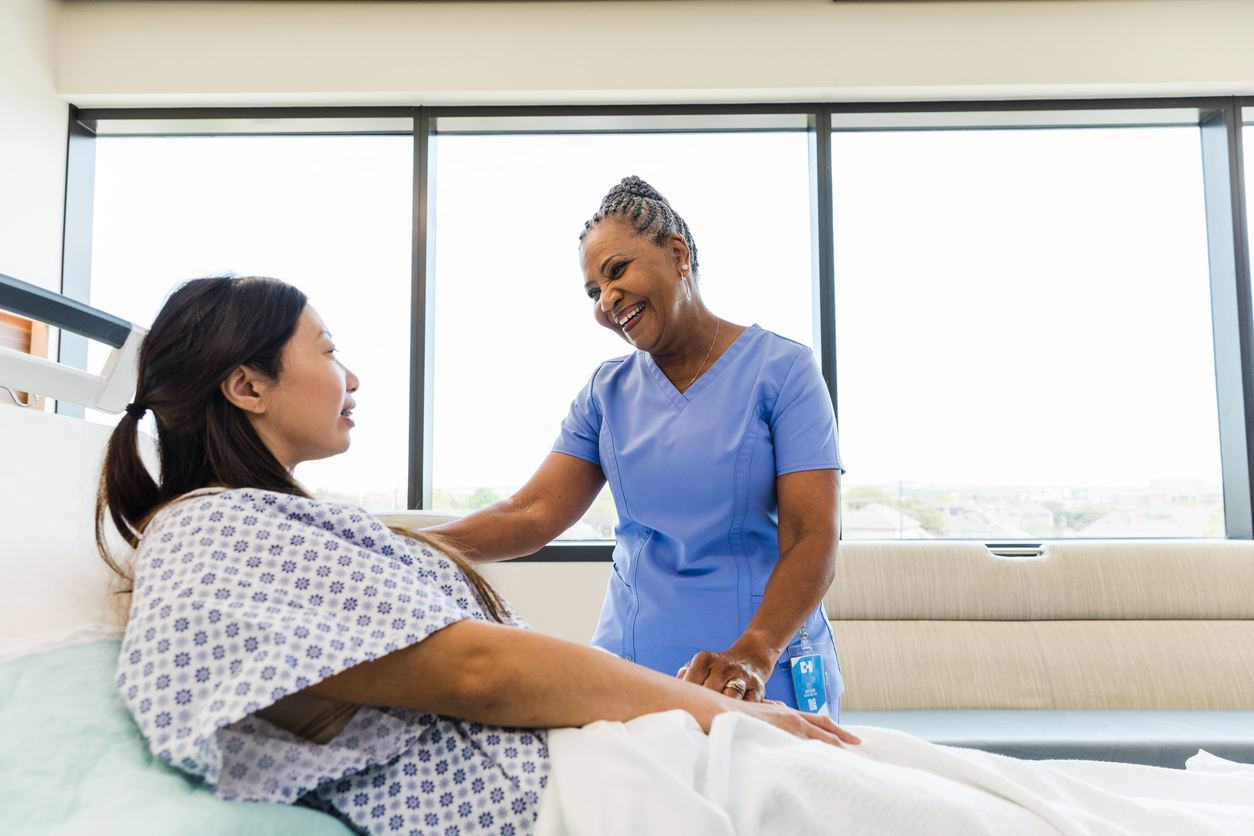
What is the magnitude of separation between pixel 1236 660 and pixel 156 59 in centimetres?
417

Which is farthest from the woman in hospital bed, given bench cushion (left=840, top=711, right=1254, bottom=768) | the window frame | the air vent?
the window frame

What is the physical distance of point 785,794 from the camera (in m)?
0.67

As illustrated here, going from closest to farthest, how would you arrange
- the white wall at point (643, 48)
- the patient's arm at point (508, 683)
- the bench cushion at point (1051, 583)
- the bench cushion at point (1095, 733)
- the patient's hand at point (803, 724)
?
1. the patient's arm at point (508, 683)
2. the patient's hand at point (803, 724)
3. the bench cushion at point (1095, 733)
4. the bench cushion at point (1051, 583)
5. the white wall at point (643, 48)

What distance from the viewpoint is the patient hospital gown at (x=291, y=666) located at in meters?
0.63

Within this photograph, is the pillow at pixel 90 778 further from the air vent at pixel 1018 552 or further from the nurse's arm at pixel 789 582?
the air vent at pixel 1018 552

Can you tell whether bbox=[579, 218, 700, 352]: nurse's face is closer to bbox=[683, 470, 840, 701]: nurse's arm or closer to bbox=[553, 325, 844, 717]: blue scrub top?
bbox=[553, 325, 844, 717]: blue scrub top

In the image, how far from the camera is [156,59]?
9.20ft

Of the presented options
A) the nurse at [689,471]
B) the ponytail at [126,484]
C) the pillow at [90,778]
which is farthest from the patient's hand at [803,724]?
the ponytail at [126,484]

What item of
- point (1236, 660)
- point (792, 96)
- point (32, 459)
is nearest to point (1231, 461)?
point (1236, 660)

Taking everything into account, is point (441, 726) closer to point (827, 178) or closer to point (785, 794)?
point (785, 794)

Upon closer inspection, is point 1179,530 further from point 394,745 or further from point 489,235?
point 394,745

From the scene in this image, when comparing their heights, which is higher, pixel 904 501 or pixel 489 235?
pixel 489 235

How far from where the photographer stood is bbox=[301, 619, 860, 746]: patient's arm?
27.4 inches

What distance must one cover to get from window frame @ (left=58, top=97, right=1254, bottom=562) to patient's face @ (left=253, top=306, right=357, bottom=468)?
1.83 m
